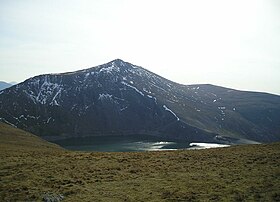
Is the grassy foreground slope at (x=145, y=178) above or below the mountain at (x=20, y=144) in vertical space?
below

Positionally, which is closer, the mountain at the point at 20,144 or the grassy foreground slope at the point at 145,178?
the grassy foreground slope at the point at 145,178

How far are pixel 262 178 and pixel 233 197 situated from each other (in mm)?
5950

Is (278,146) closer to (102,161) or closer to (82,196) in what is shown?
(102,161)

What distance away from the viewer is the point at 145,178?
2812 cm

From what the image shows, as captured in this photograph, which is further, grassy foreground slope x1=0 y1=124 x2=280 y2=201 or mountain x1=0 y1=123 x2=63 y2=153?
mountain x1=0 y1=123 x2=63 y2=153

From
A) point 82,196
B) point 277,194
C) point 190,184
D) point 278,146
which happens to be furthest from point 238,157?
point 82,196

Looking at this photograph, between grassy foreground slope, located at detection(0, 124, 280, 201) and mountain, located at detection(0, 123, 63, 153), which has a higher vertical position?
mountain, located at detection(0, 123, 63, 153)

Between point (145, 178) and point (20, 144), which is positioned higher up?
point (20, 144)

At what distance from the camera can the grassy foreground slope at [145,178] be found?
22.5 metres

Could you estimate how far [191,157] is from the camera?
38562mm

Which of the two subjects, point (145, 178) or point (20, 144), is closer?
point (145, 178)

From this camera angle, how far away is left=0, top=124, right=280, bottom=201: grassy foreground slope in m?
22.5

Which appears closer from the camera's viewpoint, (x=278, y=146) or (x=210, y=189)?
(x=210, y=189)

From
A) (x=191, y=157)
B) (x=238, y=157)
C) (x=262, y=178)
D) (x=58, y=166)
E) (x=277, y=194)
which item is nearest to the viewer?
(x=277, y=194)
